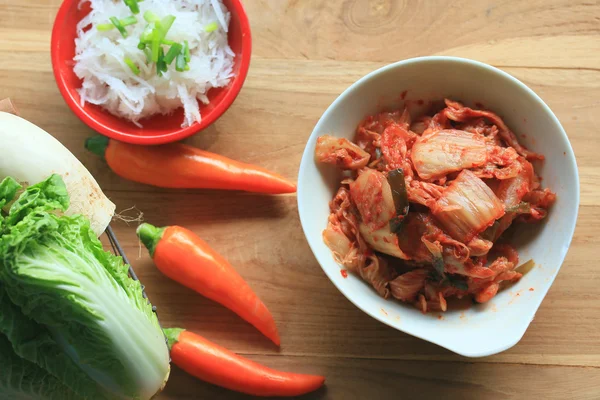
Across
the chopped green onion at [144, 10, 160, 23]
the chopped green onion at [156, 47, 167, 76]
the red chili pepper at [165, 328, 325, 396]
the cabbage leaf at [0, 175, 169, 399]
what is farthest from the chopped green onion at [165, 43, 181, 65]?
the red chili pepper at [165, 328, 325, 396]

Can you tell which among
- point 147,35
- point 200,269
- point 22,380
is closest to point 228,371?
point 200,269

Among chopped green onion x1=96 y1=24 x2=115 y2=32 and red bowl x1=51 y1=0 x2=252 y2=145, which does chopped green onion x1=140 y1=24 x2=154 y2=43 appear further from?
red bowl x1=51 y1=0 x2=252 y2=145

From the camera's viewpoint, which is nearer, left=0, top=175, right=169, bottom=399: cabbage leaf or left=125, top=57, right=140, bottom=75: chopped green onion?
left=0, top=175, right=169, bottom=399: cabbage leaf

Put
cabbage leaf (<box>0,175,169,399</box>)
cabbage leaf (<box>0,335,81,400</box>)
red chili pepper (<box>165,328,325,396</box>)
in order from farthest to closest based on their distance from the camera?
red chili pepper (<box>165,328,325,396</box>) → cabbage leaf (<box>0,335,81,400</box>) → cabbage leaf (<box>0,175,169,399</box>)

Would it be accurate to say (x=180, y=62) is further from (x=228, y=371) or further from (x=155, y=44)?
(x=228, y=371)

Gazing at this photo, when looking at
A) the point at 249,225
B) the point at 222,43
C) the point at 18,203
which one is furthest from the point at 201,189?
the point at 18,203

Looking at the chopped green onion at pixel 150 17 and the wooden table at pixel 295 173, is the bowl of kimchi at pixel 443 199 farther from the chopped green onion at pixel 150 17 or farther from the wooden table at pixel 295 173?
the chopped green onion at pixel 150 17

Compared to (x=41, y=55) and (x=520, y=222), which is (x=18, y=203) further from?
(x=520, y=222)
